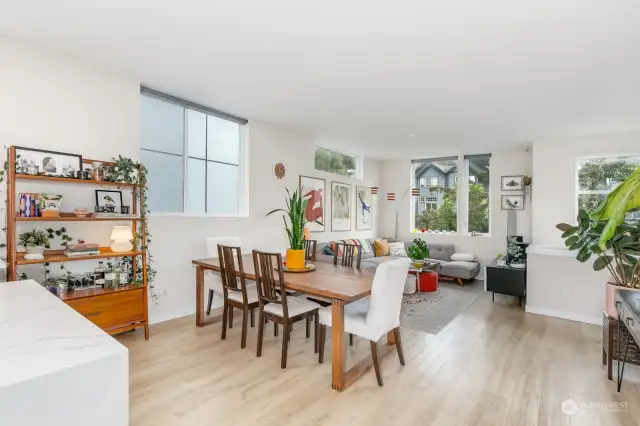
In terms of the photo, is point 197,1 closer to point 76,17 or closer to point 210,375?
point 76,17

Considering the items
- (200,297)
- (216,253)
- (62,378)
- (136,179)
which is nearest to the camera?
(62,378)

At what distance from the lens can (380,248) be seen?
279 inches

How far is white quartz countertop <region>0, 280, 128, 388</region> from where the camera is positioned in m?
0.84

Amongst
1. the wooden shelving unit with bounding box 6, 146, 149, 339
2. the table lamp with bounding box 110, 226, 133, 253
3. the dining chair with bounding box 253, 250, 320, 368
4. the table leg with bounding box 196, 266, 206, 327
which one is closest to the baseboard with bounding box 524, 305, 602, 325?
the dining chair with bounding box 253, 250, 320, 368

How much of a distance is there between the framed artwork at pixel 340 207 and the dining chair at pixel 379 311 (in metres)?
4.07

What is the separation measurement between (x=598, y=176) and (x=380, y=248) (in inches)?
149

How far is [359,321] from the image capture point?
260 centimetres

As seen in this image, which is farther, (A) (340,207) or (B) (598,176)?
(A) (340,207)

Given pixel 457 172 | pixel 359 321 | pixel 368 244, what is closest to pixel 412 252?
pixel 368 244

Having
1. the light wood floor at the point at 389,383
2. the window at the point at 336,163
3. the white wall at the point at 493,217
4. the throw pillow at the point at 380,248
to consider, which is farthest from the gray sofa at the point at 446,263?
→ the light wood floor at the point at 389,383

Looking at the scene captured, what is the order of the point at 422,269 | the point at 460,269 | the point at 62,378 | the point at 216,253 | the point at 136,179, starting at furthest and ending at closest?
the point at 460,269
the point at 422,269
the point at 216,253
the point at 136,179
the point at 62,378

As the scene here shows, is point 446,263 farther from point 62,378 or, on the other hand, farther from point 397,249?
point 62,378

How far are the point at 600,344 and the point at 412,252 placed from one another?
2.74m

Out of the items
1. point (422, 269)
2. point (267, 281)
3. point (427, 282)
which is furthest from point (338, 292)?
point (427, 282)
